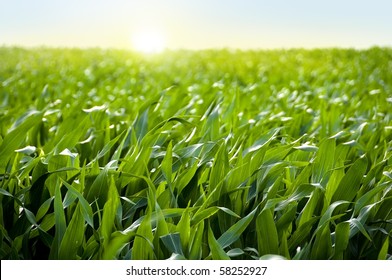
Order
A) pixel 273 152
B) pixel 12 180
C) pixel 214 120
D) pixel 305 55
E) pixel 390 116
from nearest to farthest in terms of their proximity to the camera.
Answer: pixel 12 180 → pixel 273 152 → pixel 214 120 → pixel 390 116 → pixel 305 55

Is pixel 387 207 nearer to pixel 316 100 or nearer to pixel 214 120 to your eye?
pixel 214 120

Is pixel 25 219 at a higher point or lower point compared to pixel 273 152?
lower

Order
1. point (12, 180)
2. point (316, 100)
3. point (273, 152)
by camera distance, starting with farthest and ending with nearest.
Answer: point (316, 100), point (273, 152), point (12, 180)

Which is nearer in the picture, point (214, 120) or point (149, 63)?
point (214, 120)

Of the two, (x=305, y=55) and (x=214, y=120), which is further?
(x=305, y=55)

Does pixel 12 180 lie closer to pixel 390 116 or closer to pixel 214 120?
pixel 214 120

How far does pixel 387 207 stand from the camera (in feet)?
6.15
